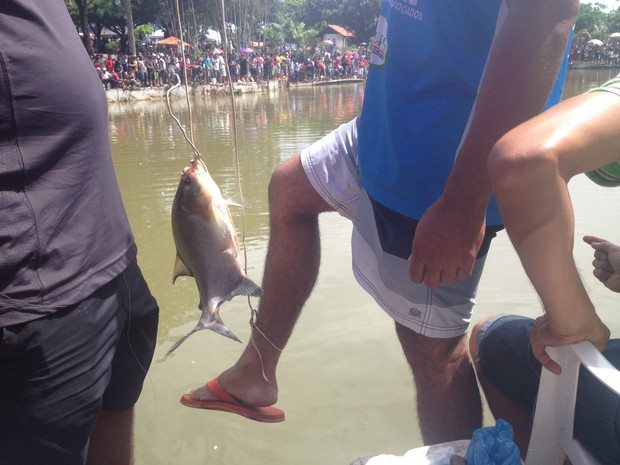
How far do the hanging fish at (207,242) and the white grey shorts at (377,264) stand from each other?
0.45 m

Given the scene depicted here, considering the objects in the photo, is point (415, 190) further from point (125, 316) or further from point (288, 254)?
point (125, 316)

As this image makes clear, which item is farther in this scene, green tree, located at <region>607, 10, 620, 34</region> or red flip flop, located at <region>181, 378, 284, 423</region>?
green tree, located at <region>607, 10, 620, 34</region>

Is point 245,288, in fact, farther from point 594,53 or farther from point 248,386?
point 594,53

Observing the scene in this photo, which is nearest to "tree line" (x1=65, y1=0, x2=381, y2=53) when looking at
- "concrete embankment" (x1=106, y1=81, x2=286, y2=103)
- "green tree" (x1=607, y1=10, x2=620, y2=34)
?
"concrete embankment" (x1=106, y1=81, x2=286, y2=103)

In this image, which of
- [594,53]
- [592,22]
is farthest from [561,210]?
[592,22]

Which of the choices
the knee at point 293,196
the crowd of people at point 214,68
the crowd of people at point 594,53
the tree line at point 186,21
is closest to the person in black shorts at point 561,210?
the knee at point 293,196

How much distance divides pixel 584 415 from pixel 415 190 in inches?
33.1

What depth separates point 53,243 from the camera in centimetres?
152

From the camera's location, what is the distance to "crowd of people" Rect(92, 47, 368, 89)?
23.6 metres

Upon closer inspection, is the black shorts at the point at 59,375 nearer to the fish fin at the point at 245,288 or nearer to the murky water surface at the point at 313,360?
the fish fin at the point at 245,288

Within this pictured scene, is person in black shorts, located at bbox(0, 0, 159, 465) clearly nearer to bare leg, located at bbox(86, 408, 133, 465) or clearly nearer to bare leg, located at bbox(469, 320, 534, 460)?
bare leg, located at bbox(86, 408, 133, 465)

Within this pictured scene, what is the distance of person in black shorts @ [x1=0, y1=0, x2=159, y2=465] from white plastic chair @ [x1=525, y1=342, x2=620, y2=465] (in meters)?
1.25

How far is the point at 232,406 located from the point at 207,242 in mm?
787

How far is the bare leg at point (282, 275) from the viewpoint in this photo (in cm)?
230
